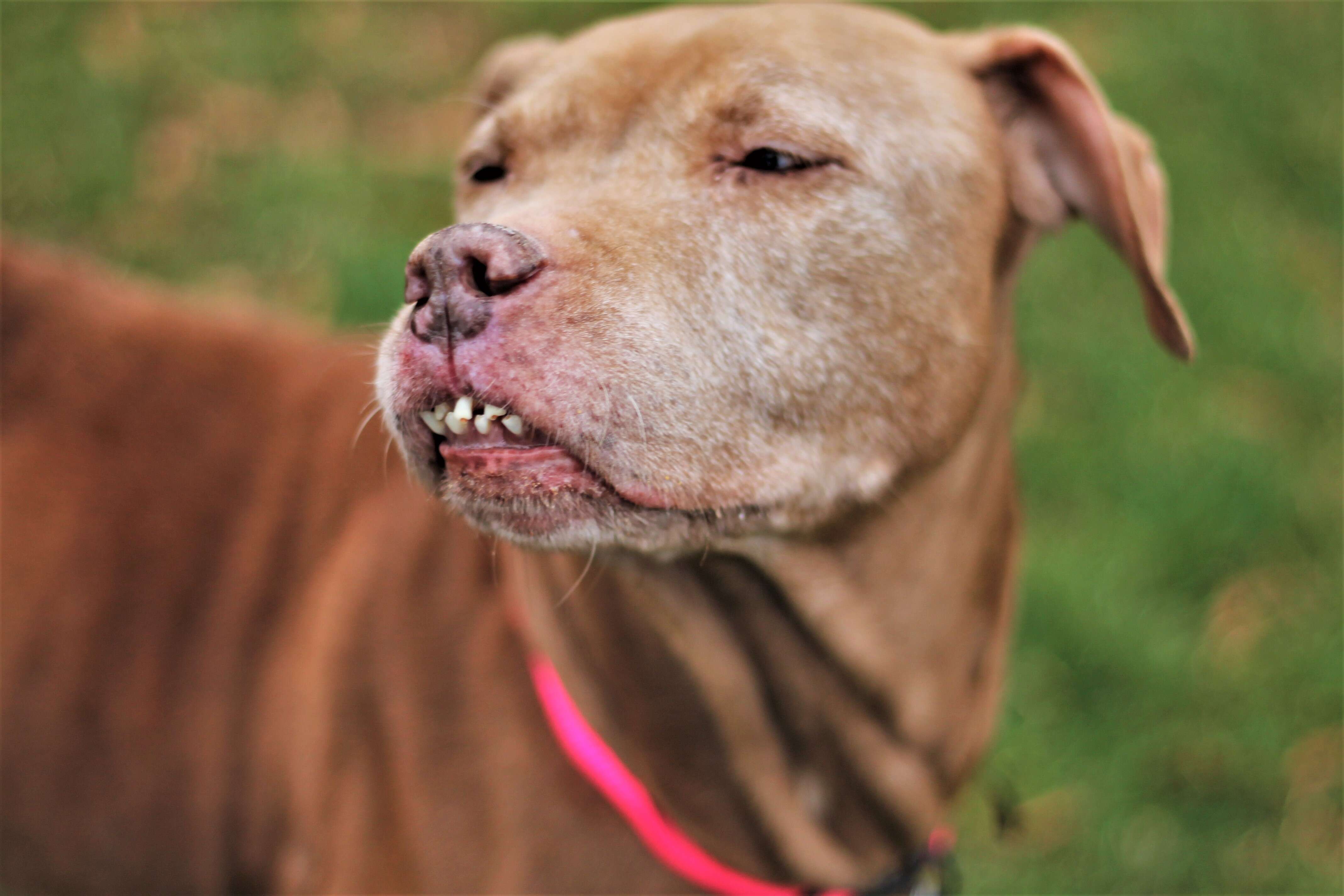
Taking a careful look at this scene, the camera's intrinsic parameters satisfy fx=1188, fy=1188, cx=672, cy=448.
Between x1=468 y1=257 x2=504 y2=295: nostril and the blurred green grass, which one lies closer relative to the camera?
x1=468 y1=257 x2=504 y2=295: nostril

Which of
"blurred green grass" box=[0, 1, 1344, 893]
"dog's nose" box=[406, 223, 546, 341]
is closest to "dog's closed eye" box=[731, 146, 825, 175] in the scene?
"dog's nose" box=[406, 223, 546, 341]

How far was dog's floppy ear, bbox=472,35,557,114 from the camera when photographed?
280 centimetres

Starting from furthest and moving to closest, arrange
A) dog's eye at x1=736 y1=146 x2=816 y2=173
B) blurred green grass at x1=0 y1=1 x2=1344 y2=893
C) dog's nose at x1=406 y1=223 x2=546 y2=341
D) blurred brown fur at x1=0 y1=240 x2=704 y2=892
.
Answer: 1. blurred green grass at x1=0 y1=1 x2=1344 y2=893
2. blurred brown fur at x1=0 y1=240 x2=704 y2=892
3. dog's eye at x1=736 y1=146 x2=816 y2=173
4. dog's nose at x1=406 y1=223 x2=546 y2=341

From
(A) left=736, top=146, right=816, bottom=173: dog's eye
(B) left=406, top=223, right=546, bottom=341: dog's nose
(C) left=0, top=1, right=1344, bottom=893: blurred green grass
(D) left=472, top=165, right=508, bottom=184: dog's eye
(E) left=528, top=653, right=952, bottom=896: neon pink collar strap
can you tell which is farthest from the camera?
(C) left=0, top=1, right=1344, bottom=893: blurred green grass

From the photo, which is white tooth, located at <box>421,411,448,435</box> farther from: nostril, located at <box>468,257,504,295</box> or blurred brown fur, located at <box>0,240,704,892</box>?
blurred brown fur, located at <box>0,240,704,892</box>

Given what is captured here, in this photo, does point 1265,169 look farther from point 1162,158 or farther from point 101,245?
point 101,245

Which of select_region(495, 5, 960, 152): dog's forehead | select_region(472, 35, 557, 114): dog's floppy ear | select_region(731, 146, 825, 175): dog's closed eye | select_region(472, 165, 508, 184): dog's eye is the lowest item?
select_region(472, 165, 508, 184): dog's eye

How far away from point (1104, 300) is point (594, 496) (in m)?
3.95

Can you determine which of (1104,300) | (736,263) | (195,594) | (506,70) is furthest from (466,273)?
(1104,300)

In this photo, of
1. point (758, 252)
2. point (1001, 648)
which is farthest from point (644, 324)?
point (1001, 648)

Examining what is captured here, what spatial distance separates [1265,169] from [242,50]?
200 inches

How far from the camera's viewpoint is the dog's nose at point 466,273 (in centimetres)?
178

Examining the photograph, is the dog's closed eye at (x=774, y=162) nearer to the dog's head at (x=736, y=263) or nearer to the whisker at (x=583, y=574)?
the dog's head at (x=736, y=263)

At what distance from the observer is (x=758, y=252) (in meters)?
2.08
